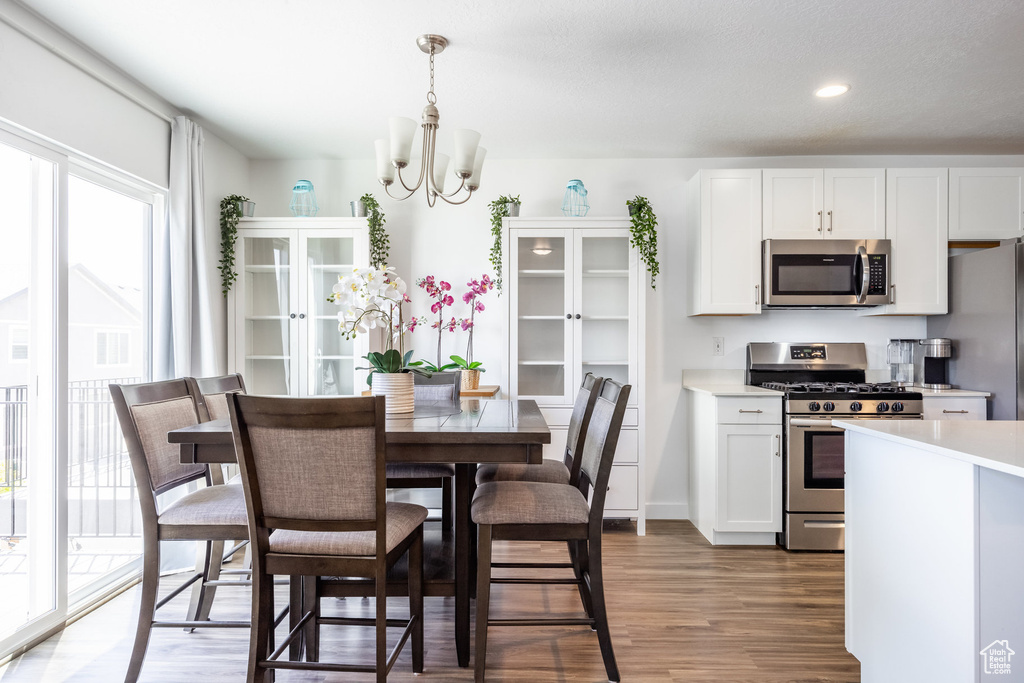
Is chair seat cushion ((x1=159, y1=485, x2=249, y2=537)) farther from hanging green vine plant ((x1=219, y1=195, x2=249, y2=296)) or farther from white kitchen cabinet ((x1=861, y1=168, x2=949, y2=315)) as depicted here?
white kitchen cabinet ((x1=861, y1=168, x2=949, y2=315))

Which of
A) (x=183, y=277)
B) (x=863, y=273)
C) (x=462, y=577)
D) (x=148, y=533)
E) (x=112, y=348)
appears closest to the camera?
(x=148, y=533)

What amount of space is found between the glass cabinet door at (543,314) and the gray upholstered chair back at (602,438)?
58.8 inches

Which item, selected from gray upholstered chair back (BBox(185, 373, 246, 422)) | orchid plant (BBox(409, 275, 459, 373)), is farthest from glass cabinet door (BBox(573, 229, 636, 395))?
gray upholstered chair back (BBox(185, 373, 246, 422))

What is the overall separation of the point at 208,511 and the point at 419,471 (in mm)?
863

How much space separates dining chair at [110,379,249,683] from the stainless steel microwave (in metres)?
3.21

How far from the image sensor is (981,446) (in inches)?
57.9

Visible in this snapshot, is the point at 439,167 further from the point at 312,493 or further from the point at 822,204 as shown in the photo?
the point at 822,204

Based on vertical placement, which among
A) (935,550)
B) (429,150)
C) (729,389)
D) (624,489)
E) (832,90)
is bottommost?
(624,489)

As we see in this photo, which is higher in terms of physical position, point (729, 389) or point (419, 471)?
point (729, 389)

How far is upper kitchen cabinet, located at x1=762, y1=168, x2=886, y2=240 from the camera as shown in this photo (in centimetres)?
362

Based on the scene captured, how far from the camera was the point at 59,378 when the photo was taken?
94.5 inches

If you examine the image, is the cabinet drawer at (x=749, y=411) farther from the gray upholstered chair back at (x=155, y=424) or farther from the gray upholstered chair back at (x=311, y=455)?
the gray upholstered chair back at (x=155, y=424)

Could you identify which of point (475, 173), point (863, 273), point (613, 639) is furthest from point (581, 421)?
point (863, 273)

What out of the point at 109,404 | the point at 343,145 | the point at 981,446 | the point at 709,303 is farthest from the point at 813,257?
the point at 109,404
